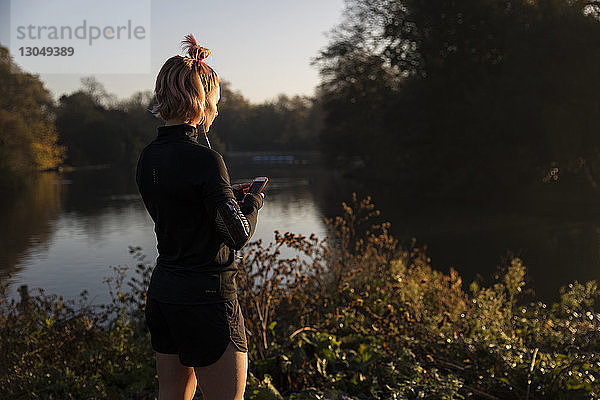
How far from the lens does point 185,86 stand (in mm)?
2262

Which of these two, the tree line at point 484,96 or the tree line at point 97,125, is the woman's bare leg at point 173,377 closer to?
the tree line at point 97,125

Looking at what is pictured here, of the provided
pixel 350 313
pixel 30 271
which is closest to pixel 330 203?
pixel 30 271

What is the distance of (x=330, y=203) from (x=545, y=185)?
10175mm

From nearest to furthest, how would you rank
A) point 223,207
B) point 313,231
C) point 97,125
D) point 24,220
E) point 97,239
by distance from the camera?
point 223,207
point 313,231
point 97,239
point 24,220
point 97,125

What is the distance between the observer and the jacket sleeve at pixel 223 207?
2166 mm

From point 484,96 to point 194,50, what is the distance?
25.8 metres

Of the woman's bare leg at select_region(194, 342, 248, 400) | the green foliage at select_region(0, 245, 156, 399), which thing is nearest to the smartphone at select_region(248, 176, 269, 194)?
the woman's bare leg at select_region(194, 342, 248, 400)

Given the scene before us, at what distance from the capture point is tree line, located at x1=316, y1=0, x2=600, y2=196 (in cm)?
2328

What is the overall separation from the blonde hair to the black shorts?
0.78 m

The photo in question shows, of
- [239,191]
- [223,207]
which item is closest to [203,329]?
[223,207]

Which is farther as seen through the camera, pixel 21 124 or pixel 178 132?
pixel 21 124

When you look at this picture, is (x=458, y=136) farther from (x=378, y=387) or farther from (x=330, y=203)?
(x=378, y=387)

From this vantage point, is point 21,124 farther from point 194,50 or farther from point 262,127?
point 262,127

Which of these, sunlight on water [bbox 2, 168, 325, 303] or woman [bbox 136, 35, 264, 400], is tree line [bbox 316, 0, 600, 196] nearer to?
sunlight on water [bbox 2, 168, 325, 303]
